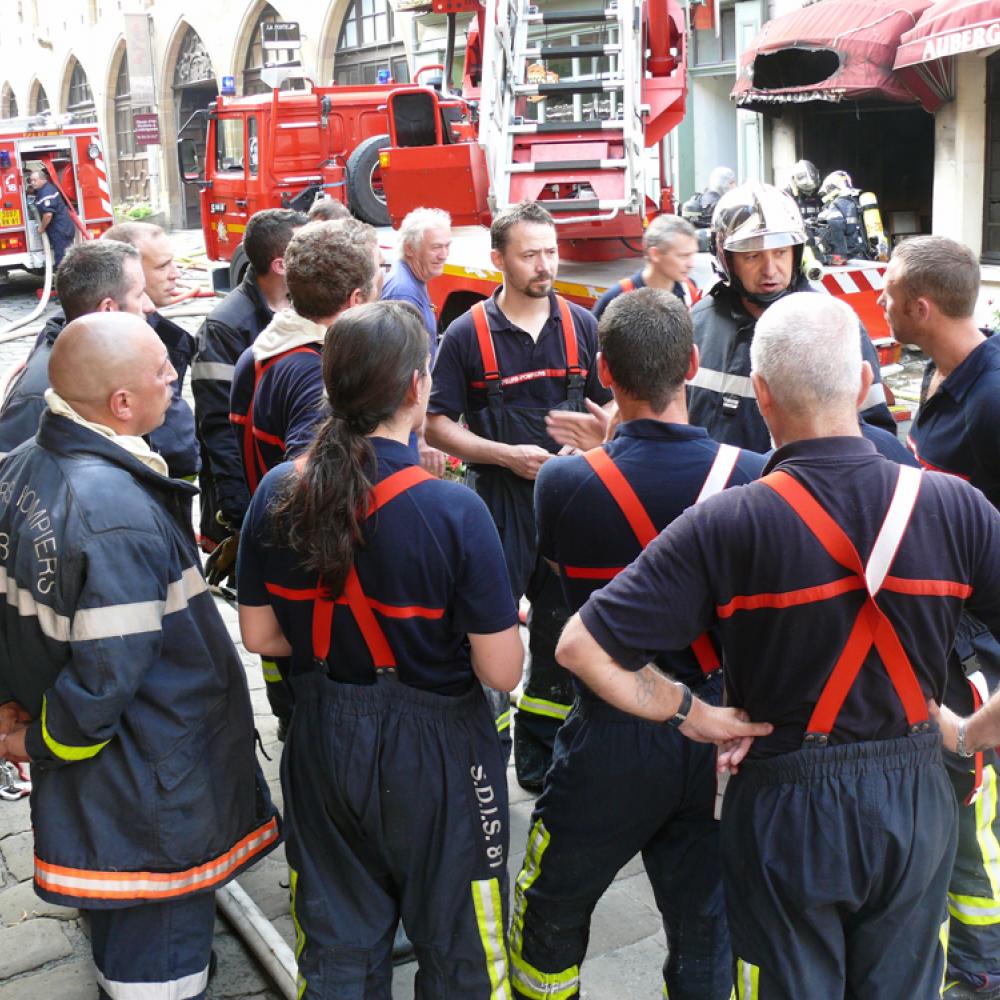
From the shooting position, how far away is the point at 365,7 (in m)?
26.4

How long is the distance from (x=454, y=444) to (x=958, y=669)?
2.13m

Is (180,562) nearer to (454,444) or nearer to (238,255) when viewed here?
(454,444)

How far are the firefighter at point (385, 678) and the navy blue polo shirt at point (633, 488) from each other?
29cm

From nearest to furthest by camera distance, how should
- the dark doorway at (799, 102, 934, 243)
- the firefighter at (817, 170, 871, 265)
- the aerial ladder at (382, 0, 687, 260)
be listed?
the aerial ladder at (382, 0, 687, 260) → the firefighter at (817, 170, 871, 265) → the dark doorway at (799, 102, 934, 243)

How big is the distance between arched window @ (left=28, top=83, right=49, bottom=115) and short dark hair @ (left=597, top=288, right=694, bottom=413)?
154ft

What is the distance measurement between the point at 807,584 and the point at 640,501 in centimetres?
61

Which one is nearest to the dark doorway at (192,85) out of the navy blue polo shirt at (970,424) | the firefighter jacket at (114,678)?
the navy blue polo shirt at (970,424)

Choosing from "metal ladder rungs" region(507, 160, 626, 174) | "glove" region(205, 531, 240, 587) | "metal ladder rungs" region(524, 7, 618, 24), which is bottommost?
"glove" region(205, 531, 240, 587)

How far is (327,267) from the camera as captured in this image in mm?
3662

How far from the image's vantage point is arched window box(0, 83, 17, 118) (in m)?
47.3

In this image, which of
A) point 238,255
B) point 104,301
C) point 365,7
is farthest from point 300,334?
point 365,7

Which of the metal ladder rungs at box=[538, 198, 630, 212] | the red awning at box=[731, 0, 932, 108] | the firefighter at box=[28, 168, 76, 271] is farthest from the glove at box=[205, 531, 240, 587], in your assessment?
the firefighter at box=[28, 168, 76, 271]

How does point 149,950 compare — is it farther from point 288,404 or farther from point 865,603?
point 865,603

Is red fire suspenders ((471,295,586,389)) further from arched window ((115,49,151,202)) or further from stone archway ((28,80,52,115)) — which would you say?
stone archway ((28,80,52,115))
